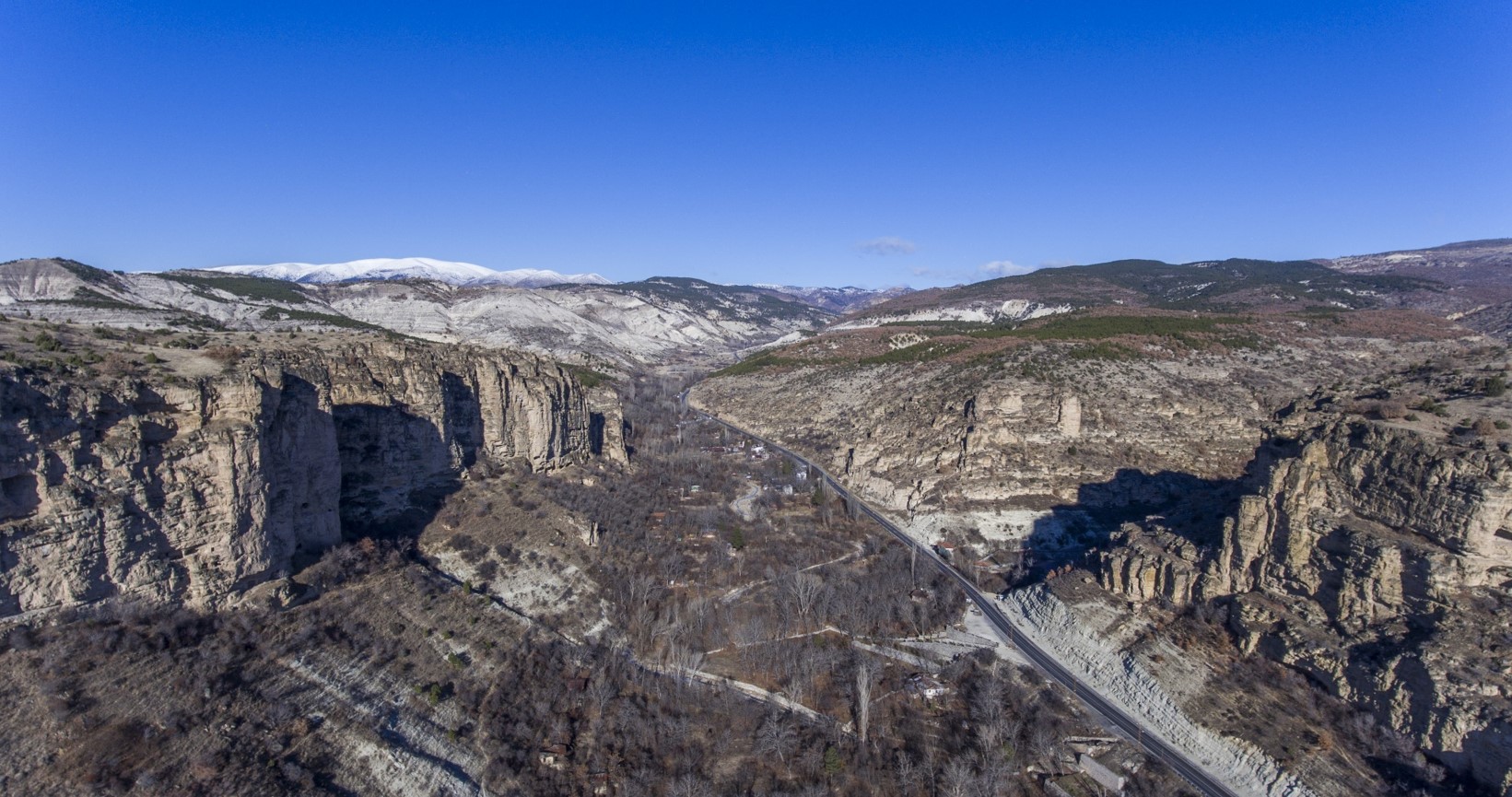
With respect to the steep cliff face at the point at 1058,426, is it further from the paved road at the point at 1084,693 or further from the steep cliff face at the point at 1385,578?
the steep cliff face at the point at 1385,578

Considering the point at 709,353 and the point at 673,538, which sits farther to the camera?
the point at 709,353

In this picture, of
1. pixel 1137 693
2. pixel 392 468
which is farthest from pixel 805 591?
pixel 392 468

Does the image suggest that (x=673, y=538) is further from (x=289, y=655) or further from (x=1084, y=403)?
(x=1084, y=403)

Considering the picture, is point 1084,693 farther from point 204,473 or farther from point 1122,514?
point 204,473

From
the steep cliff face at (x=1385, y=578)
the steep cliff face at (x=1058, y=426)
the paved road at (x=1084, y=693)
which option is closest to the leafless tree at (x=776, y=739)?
the paved road at (x=1084, y=693)

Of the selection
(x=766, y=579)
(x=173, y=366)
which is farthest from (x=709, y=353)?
(x=173, y=366)
